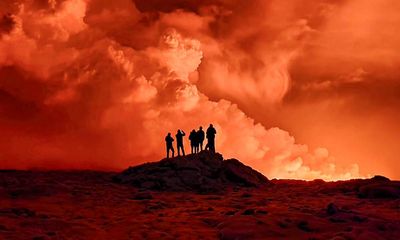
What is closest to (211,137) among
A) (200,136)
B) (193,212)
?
(200,136)

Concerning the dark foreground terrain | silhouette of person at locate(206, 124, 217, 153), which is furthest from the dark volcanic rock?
the dark foreground terrain

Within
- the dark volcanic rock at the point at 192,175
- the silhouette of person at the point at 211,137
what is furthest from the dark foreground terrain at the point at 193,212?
the silhouette of person at the point at 211,137

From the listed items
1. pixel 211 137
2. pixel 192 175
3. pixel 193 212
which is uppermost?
pixel 211 137

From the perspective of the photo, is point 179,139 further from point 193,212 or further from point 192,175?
point 193,212

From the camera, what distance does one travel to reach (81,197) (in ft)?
87.7

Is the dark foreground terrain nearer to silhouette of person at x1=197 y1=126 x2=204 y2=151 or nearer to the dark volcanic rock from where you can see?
the dark volcanic rock

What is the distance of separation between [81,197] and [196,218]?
8739 mm

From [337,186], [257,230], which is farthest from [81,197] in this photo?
[337,186]

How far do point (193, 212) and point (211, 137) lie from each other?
1667cm

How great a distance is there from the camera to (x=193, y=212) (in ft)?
75.7

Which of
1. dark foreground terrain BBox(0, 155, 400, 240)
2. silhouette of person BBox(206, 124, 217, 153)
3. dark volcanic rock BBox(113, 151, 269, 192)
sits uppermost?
silhouette of person BBox(206, 124, 217, 153)

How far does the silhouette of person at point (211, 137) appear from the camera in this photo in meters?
38.7

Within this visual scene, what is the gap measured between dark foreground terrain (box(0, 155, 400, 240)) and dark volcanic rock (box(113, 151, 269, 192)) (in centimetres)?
139

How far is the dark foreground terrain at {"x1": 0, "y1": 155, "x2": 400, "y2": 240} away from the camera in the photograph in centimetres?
1788
